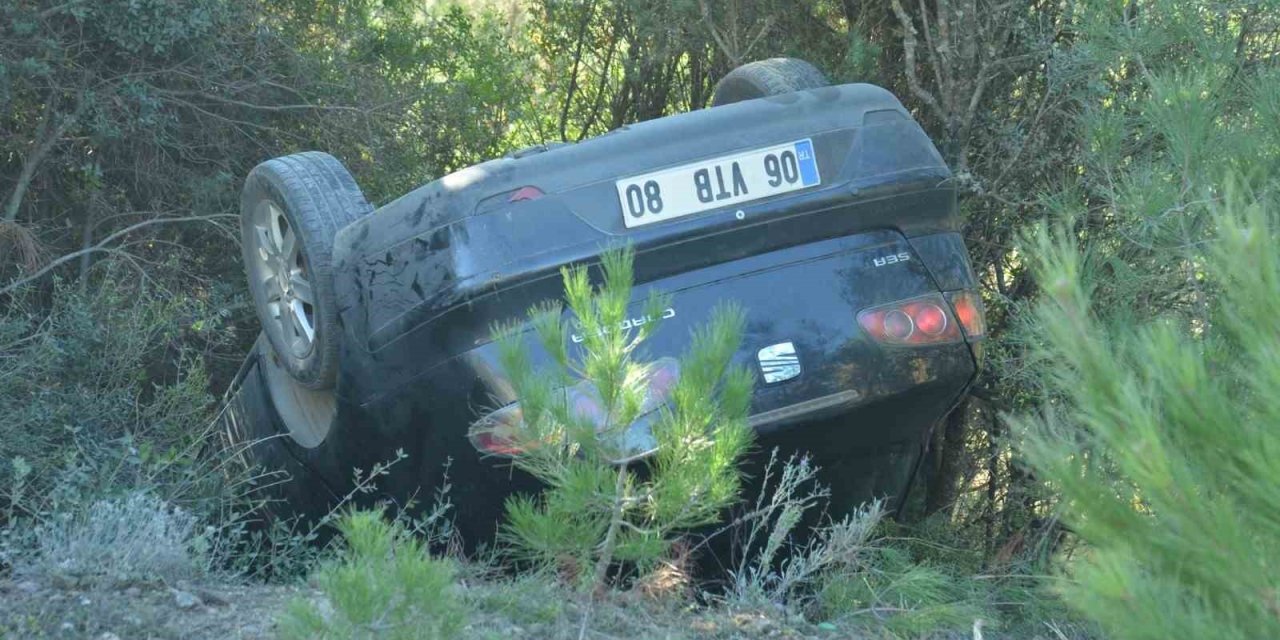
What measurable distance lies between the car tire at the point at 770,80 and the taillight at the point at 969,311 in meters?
1.18

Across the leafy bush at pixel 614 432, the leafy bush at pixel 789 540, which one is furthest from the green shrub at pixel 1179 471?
the leafy bush at pixel 789 540

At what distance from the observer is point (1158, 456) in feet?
6.33

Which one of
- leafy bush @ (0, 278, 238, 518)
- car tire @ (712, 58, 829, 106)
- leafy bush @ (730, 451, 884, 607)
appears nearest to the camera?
leafy bush @ (730, 451, 884, 607)

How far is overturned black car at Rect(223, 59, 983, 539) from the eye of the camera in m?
4.03

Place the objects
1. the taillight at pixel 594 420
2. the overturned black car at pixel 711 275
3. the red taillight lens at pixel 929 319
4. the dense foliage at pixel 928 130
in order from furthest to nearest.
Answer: the red taillight lens at pixel 929 319, the overturned black car at pixel 711 275, the taillight at pixel 594 420, the dense foliage at pixel 928 130

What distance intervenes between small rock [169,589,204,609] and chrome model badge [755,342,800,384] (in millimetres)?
1663

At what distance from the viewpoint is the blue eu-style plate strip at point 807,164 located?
4.19m

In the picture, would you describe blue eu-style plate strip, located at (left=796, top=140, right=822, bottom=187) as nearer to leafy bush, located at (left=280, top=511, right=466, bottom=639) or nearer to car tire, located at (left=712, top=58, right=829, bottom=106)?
car tire, located at (left=712, top=58, right=829, bottom=106)

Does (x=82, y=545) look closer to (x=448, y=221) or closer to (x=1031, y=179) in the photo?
(x=448, y=221)

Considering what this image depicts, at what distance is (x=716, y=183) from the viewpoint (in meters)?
4.16

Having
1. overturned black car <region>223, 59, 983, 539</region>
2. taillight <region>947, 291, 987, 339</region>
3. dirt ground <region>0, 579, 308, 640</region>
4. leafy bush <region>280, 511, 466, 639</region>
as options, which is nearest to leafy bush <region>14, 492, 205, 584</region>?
dirt ground <region>0, 579, 308, 640</region>

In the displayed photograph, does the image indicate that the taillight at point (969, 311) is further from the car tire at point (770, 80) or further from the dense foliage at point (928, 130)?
the car tire at point (770, 80)

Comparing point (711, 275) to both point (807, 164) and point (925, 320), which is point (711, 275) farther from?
point (925, 320)

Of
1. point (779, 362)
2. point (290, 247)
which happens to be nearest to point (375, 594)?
point (779, 362)
